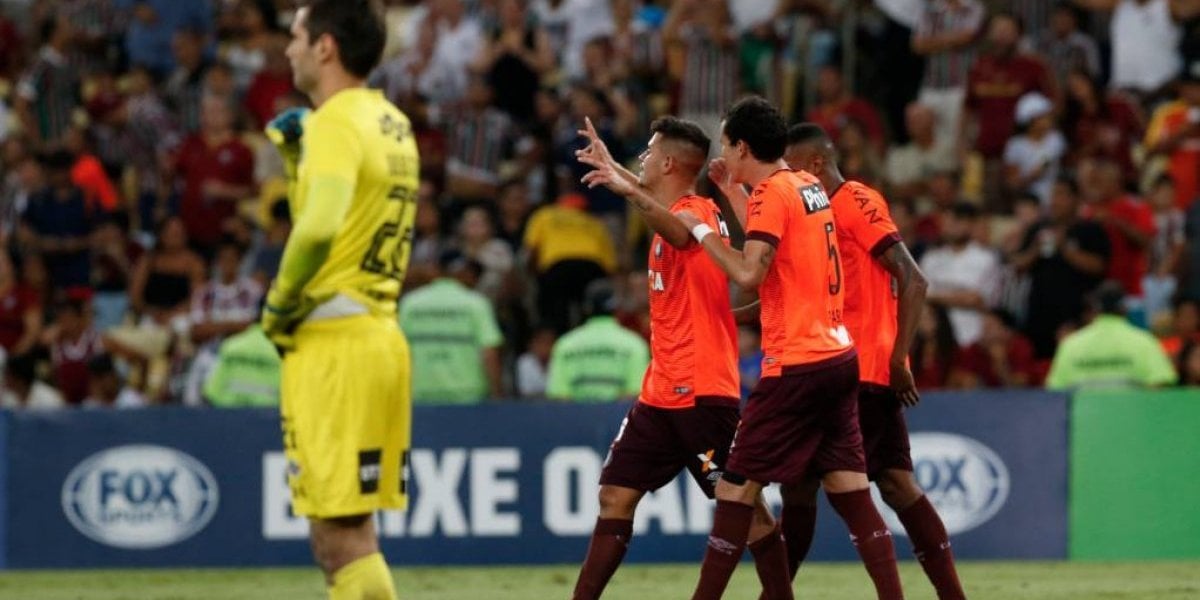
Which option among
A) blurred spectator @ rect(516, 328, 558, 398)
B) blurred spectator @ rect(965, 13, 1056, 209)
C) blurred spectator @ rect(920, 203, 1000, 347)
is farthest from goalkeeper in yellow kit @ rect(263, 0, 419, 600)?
blurred spectator @ rect(965, 13, 1056, 209)

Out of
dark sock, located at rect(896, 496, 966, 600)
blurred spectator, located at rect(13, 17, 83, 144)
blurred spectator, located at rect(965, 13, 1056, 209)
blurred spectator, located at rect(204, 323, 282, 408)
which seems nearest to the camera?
dark sock, located at rect(896, 496, 966, 600)

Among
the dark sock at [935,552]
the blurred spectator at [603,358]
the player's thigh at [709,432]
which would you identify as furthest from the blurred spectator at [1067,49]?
the player's thigh at [709,432]

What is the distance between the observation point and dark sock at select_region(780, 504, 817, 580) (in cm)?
978

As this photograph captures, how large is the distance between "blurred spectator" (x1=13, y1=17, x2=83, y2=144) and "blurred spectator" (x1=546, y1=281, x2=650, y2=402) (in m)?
9.02

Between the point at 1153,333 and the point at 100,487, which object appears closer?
the point at 100,487

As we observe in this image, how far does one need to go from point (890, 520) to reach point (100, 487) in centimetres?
558

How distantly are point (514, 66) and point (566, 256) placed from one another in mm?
3141

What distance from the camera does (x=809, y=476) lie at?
927 centimetres

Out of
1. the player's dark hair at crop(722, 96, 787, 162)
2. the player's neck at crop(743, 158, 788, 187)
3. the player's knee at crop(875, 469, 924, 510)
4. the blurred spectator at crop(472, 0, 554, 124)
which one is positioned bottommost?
the player's knee at crop(875, 469, 924, 510)

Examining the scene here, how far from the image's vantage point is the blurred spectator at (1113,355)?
596 inches

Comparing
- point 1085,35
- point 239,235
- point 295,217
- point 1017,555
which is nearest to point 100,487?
point 239,235

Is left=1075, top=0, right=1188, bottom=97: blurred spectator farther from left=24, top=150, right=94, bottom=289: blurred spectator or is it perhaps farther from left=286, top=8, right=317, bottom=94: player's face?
left=286, top=8, right=317, bottom=94: player's face

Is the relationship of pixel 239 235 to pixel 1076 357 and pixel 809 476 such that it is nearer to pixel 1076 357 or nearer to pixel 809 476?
pixel 1076 357

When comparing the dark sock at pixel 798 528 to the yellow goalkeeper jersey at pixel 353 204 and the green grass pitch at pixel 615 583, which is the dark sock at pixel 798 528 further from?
the yellow goalkeeper jersey at pixel 353 204
